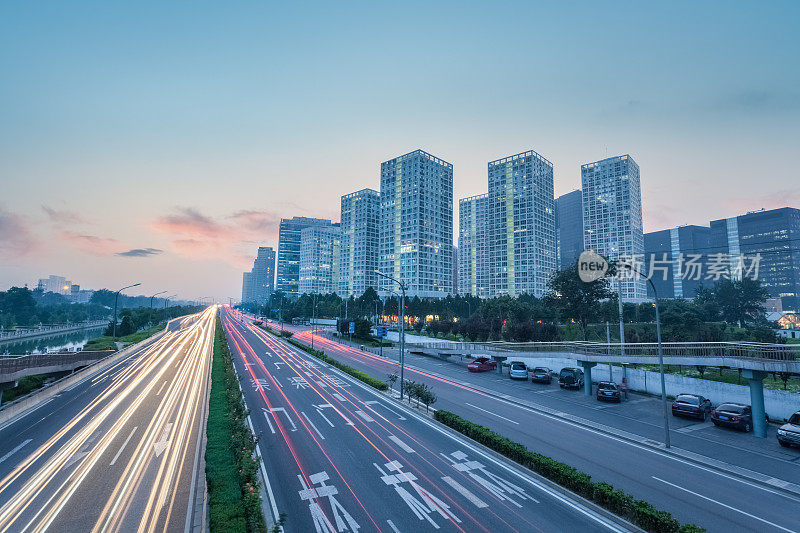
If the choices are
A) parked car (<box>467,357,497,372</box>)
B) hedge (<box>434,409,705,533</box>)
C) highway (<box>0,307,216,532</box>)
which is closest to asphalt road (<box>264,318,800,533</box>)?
hedge (<box>434,409,705,533</box>)

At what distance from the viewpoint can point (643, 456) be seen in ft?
61.5

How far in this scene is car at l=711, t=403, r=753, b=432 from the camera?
22812mm

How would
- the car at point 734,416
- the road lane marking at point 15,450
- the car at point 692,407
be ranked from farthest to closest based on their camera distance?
1. the car at point 692,407
2. the car at point 734,416
3. the road lane marking at point 15,450

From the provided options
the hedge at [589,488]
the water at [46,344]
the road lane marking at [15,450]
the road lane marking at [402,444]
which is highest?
the hedge at [589,488]

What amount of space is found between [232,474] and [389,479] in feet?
21.7

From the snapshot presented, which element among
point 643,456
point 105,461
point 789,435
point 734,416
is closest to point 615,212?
point 734,416

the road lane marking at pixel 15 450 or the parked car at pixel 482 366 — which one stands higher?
the road lane marking at pixel 15 450

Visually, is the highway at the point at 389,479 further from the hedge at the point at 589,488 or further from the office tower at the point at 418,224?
the office tower at the point at 418,224

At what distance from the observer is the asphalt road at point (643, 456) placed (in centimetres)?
1339

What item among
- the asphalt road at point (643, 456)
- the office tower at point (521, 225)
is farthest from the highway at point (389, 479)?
the office tower at point (521, 225)

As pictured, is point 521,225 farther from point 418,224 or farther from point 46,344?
point 46,344

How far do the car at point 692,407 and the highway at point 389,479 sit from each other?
58.3 feet

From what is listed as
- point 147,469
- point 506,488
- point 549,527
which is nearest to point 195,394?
point 147,469

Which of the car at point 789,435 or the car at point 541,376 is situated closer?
the car at point 789,435
